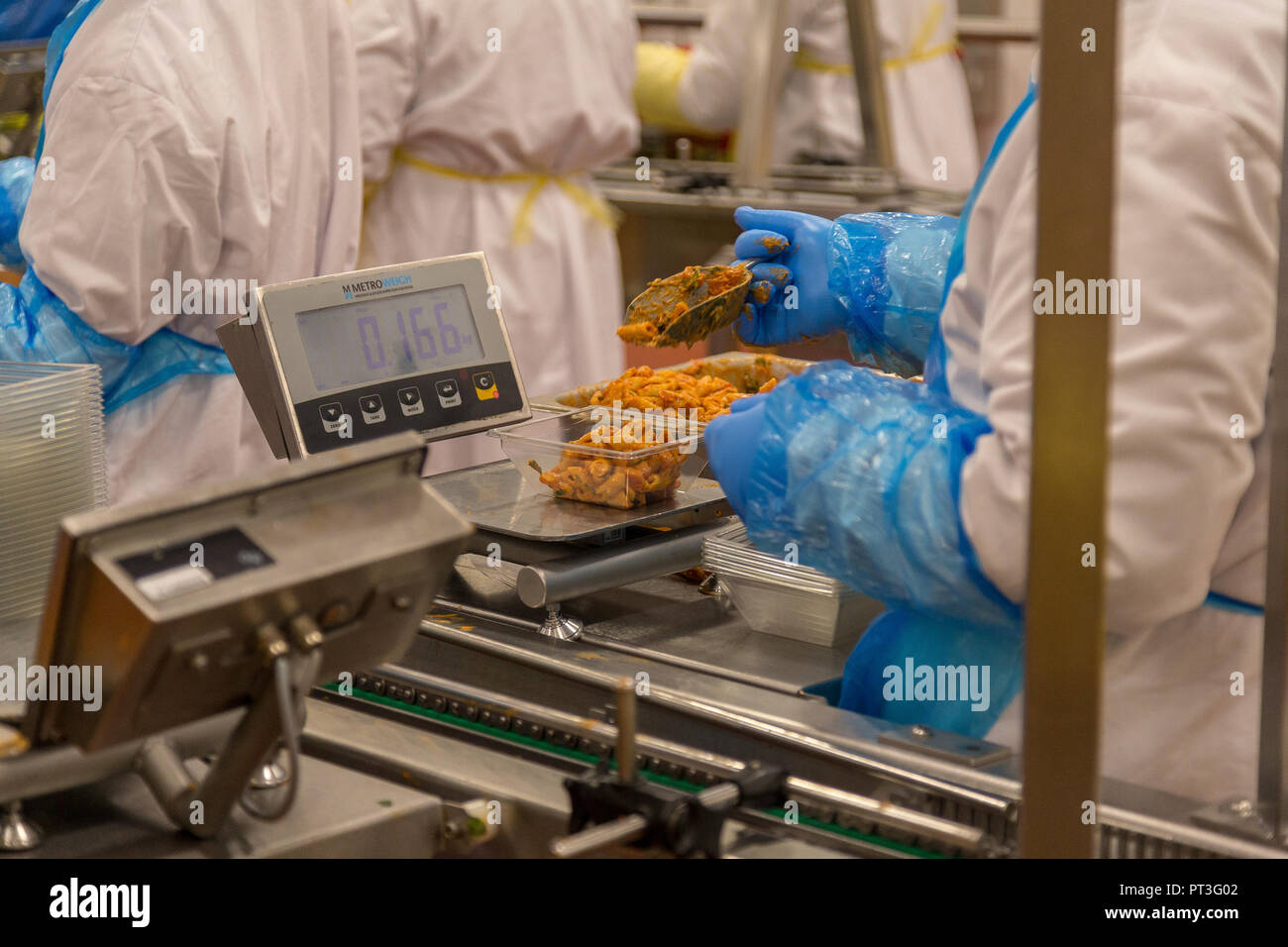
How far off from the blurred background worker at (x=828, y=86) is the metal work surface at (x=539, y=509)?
3.06m

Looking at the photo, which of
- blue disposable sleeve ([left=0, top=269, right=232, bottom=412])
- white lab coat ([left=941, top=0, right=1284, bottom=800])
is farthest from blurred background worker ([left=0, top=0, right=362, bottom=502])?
white lab coat ([left=941, top=0, right=1284, bottom=800])

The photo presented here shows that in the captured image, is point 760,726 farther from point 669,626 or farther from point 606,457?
point 606,457

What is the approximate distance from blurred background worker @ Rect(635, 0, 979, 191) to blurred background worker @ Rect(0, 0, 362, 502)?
230 centimetres

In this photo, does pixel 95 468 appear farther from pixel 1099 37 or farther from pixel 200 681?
pixel 1099 37

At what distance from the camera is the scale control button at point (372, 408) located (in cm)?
150

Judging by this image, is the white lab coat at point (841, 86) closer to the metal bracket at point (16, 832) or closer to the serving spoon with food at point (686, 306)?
the serving spoon with food at point (686, 306)

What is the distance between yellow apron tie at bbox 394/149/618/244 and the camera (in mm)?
3178

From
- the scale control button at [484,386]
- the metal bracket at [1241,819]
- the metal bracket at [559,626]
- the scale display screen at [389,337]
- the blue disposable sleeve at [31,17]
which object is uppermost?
the blue disposable sleeve at [31,17]

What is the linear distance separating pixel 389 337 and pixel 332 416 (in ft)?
0.39

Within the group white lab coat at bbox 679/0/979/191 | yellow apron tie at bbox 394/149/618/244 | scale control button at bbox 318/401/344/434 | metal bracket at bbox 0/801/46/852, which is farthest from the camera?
white lab coat at bbox 679/0/979/191

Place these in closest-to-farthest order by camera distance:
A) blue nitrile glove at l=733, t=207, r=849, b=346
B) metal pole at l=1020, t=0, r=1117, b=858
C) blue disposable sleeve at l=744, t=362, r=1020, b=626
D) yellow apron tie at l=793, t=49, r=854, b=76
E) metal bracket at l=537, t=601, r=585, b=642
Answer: metal pole at l=1020, t=0, r=1117, b=858 → blue disposable sleeve at l=744, t=362, r=1020, b=626 → metal bracket at l=537, t=601, r=585, b=642 → blue nitrile glove at l=733, t=207, r=849, b=346 → yellow apron tie at l=793, t=49, r=854, b=76

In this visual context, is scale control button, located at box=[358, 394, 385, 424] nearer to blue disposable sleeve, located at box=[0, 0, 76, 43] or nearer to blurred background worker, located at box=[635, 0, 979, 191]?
blue disposable sleeve, located at box=[0, 0, 76, 43]

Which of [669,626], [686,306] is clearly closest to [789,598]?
[669,626]

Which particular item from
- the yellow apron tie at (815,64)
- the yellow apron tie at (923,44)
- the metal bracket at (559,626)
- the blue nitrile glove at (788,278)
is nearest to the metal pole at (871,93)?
the yellow apron tie at (815,64)
